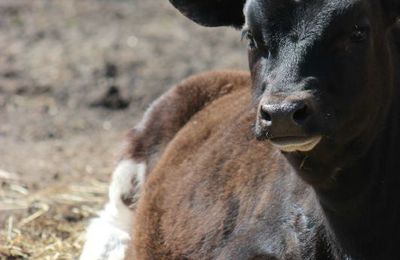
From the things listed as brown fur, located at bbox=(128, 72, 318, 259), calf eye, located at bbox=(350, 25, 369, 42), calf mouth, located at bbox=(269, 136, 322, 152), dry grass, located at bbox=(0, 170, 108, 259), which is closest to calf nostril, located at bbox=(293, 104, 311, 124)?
calf mouth, located at bbox=(269, 136, 322, 152)

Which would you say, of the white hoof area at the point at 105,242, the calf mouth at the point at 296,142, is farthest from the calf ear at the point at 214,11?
the white hoof area at the point at 105,242

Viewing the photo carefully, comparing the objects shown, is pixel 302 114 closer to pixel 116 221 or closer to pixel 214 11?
pixel 214 11

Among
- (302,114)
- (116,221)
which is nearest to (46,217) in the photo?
(116,221)

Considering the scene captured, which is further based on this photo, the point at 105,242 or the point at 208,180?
the point at 105,242

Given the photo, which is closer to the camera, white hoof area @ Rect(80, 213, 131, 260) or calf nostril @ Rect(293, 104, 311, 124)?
calf nostril @ Rect(293, 104, 311, 124)

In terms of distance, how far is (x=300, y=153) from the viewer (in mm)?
5363

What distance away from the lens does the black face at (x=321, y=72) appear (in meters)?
4.96

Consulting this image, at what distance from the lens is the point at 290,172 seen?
607 cm

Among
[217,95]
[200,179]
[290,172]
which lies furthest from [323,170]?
[217,95]

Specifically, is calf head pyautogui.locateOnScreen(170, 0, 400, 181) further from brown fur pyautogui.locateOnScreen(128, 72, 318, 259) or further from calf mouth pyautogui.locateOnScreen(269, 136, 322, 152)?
brown fur pyautogui.locateOnScreen(128, 72, 318, 259)

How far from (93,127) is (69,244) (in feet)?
9.98

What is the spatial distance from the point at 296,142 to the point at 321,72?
339 millimetres

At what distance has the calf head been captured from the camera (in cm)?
498

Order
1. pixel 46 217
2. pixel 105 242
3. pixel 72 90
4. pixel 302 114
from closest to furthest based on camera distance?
pixel 302 114 < pixel 105 242 < pixel 46 217 < pixel 72 90
